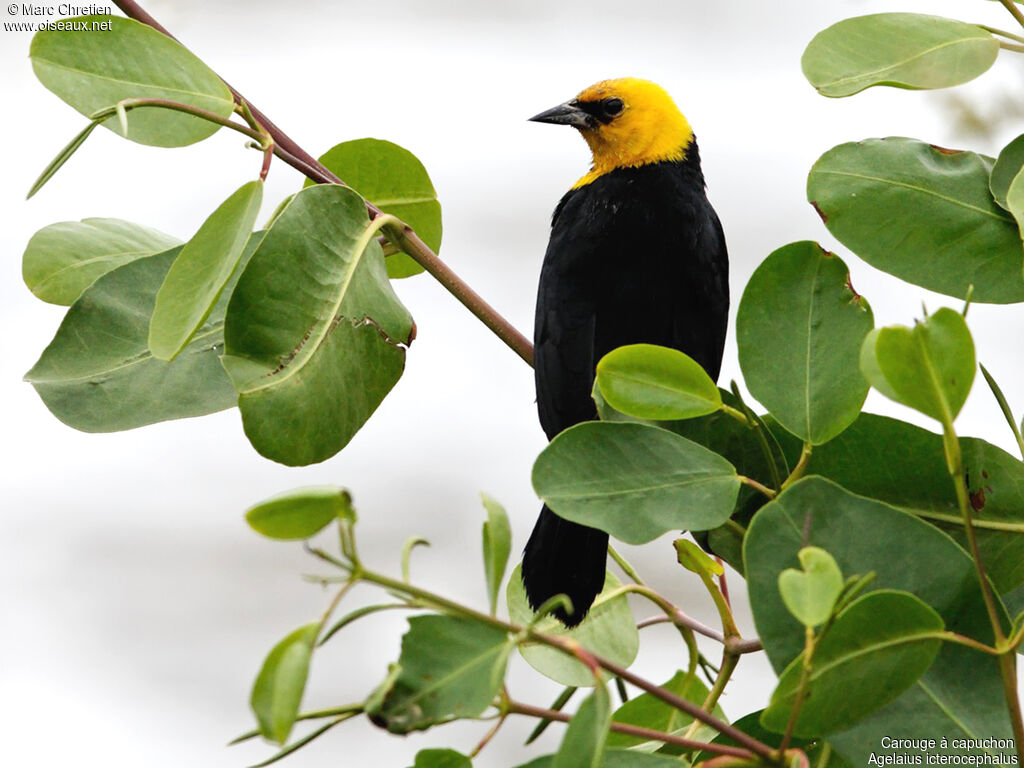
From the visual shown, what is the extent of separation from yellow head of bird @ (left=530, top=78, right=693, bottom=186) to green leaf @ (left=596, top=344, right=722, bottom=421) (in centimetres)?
115

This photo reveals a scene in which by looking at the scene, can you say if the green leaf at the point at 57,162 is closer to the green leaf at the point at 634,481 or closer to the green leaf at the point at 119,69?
the green leaf at the point at 119,69

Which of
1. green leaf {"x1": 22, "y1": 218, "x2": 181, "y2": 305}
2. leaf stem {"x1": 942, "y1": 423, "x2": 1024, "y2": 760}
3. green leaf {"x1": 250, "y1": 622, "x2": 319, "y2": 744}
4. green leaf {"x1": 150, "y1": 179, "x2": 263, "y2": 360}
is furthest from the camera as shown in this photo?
green leaf {"x1": 22, "y1": 218, "x2": 181, "y2": 305}

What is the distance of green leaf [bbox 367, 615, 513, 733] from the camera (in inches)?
18.1

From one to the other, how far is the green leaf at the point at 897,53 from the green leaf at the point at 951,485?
0.25 m

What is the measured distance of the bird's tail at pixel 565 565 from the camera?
91cm

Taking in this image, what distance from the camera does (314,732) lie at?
52cm

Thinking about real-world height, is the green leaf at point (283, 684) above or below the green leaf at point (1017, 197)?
below

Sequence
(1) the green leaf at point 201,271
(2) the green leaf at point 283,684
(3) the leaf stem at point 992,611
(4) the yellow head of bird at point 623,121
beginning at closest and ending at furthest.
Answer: (2) the green leaf at point 283,684 < (3) the leaf stem at point 992,611 < (1) the green leaf at point 201,271 < (4) the yellow head of bird at point 623,121

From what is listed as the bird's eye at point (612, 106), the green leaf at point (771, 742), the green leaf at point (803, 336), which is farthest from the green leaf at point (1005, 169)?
the bird's eye at point (612, 106)

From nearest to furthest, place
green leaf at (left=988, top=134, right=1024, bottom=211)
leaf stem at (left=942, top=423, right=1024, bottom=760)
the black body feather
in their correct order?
leaf stem at (left=942, top=423, right=1024, bottom=760) → green leaf at (left=988, top=134, right=1024, bottom=211) → the black body feather

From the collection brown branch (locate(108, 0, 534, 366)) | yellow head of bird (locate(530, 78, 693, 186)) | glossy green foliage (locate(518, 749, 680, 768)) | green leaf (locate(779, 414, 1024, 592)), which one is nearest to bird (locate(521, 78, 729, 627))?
yellow head of bird (locate(530, 78, 693, 186))

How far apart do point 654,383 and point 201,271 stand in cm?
26

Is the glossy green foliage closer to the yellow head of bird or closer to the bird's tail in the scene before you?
the bird's tail

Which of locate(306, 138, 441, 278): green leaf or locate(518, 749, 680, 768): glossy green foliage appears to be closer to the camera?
locate(518, 749, 680, 768): glossy green foliage
